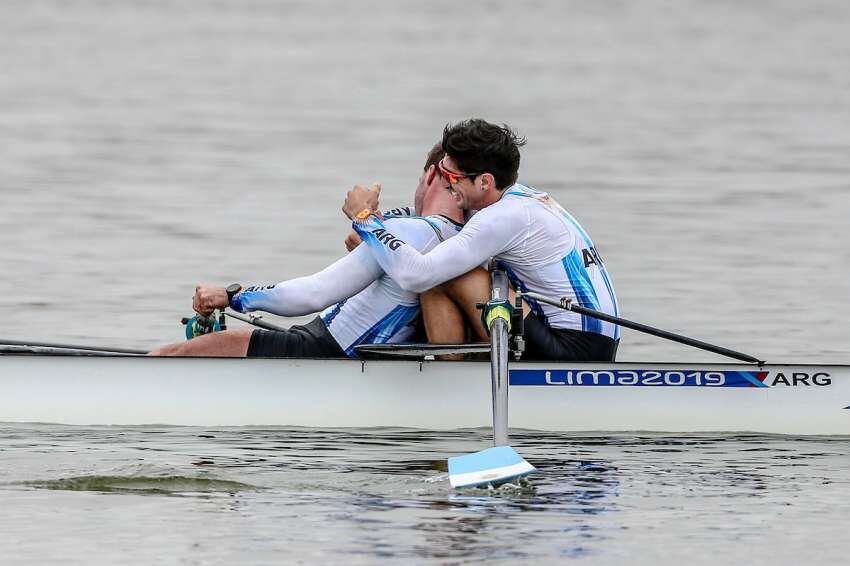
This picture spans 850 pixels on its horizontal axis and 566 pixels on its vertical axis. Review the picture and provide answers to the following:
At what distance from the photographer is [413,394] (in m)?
10.8

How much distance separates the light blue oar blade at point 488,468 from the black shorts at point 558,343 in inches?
41.5

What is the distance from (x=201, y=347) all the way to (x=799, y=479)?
327cm

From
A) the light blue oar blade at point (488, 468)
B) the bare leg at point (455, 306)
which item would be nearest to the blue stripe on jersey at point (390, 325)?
the bare leg at point (455, 306)

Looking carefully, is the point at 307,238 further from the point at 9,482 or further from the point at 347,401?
the point at 9,482

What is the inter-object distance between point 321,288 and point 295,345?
0.55m

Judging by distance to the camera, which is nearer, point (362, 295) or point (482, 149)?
point (482, 149)

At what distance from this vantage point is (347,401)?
35.4ft

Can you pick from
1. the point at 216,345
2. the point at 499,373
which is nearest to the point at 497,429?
the point at 499,373

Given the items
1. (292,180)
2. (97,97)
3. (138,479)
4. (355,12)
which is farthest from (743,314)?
(355,12)

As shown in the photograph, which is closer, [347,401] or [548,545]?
[548,545]

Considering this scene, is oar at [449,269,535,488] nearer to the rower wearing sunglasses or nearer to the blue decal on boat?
the rower wearing sunglasses

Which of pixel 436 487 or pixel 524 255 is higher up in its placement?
pixel 524 255

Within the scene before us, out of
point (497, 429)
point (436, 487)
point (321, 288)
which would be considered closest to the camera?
point (436, 487)

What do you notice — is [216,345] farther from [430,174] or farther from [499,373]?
[499,373]
